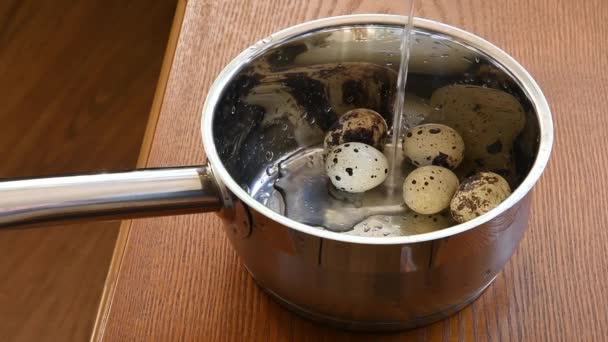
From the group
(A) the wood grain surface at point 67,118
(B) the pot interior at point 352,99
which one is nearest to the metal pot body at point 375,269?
(B) the pot interior at point 352,99

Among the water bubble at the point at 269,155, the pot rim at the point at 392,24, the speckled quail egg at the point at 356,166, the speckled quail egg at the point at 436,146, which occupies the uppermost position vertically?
the pot rim at the point at 392,24

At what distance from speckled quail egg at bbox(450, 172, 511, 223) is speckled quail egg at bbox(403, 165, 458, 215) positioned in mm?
25

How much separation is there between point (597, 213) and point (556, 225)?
0.12 feet

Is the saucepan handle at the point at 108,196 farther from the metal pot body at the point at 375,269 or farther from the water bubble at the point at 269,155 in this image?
the water bubble at the point at 269,155

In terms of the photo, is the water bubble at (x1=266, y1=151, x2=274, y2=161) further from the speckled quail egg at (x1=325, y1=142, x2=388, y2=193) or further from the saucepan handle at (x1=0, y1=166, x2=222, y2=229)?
the saucepan handle at (x1=0, y1=166, x2=222, y2=229)

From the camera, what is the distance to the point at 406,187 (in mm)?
594

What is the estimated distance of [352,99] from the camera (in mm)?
684

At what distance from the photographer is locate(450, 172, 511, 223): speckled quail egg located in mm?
536

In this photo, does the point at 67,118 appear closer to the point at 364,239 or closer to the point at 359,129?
the point at 359,129

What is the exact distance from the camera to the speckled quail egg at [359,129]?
2.07ft

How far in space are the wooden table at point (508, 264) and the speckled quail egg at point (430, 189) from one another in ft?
0.24

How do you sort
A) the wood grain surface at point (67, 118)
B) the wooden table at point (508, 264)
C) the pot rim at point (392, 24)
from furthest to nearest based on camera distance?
the wood grain surface at point (67, 118)
the wooden table at point (508, 264)
the pot rim at point (392, 24)

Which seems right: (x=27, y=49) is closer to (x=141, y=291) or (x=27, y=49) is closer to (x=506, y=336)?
(x=141, y=291)

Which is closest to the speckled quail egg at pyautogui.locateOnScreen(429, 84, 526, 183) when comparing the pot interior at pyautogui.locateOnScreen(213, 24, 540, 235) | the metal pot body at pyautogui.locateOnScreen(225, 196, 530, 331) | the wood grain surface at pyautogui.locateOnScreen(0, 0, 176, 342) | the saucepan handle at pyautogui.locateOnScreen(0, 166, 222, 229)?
the pot interior at pyautogui.locateOnScreen(213, 24, 540, 235)
